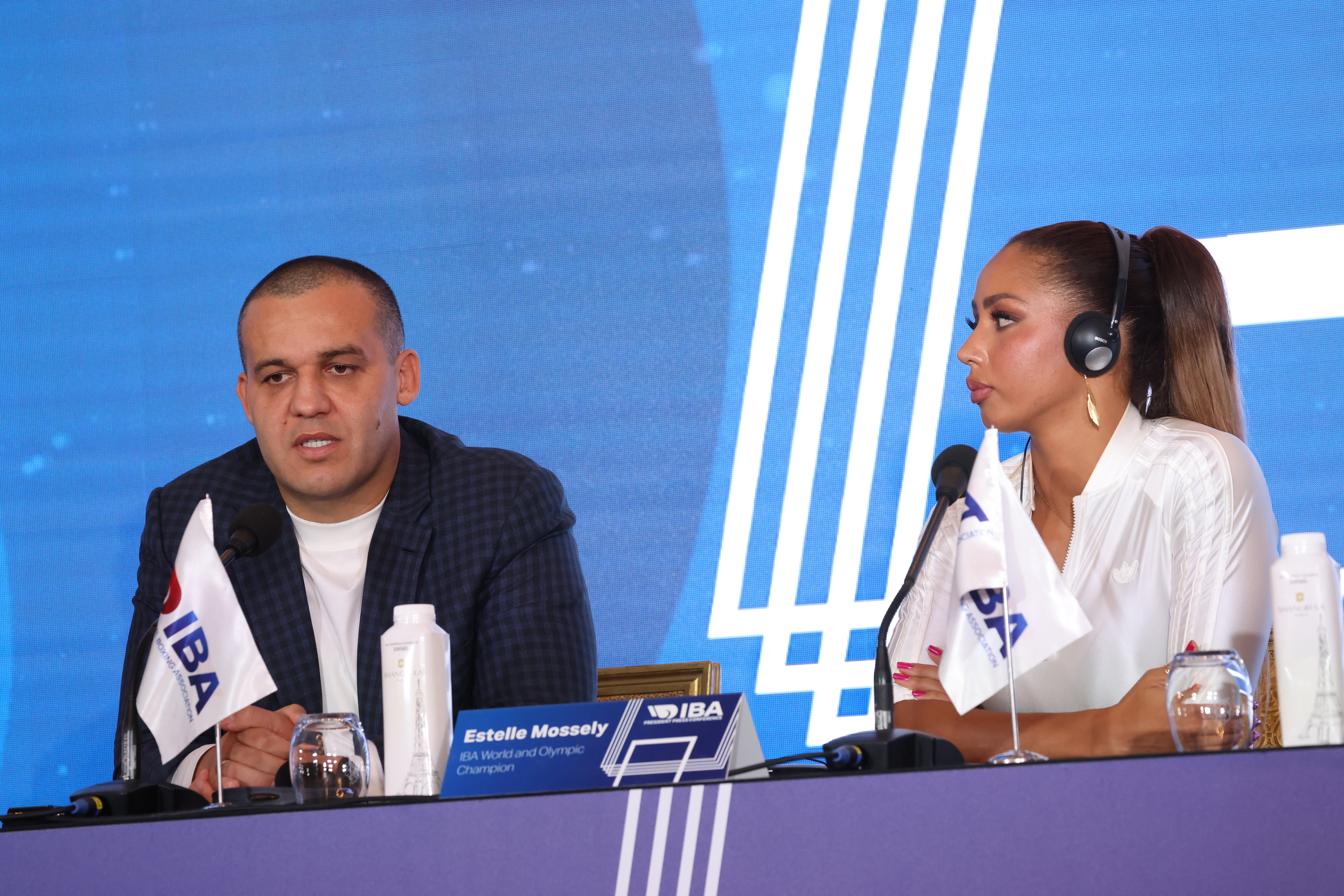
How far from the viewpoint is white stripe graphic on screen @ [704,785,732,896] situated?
1052mm

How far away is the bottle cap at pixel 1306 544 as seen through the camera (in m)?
1.25

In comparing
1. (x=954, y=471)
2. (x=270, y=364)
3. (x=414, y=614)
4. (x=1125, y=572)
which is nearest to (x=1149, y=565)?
(x=1125, y=572)

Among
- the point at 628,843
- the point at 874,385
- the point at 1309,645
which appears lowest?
the point at 628,843

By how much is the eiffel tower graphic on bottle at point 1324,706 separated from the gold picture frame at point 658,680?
1347 mm

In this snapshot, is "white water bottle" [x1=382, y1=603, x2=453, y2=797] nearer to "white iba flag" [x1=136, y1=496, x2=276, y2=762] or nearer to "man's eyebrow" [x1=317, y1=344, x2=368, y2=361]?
"white iba flag" [x1=136, y1=496, x2=276, y2=762]

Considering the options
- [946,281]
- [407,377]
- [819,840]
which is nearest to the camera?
[819,840]

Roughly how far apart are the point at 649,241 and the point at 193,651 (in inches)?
69.2

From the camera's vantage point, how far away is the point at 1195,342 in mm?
2135

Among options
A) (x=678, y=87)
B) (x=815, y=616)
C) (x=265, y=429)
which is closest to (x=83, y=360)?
(x=265, y=429)

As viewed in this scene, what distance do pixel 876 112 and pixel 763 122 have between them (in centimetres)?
26

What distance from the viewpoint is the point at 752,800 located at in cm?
105

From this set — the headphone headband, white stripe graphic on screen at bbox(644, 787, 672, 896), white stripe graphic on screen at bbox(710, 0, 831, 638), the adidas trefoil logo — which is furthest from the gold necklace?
white stripe graphic on screen at bbox(644, 787, 672, 896)

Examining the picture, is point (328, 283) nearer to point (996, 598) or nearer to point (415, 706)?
point (415, 706)

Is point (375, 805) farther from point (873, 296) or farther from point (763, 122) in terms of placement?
point (763, 122)
